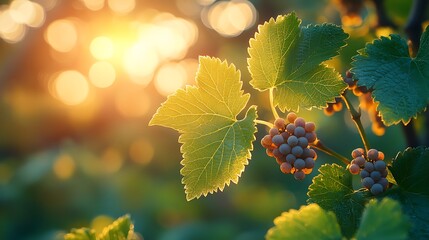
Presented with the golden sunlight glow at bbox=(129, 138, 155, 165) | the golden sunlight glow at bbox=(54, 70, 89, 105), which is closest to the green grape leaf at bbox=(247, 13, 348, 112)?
the golden sunlight glow at bbox=(129, 138, 155, 165)

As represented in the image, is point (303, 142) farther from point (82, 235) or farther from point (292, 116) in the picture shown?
Result: point (82, 235)

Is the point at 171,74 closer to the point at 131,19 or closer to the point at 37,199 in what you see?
the point at 131,19

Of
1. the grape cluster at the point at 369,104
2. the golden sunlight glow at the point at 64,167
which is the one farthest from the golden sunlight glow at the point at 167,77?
the grape cluster at the point at 369,104

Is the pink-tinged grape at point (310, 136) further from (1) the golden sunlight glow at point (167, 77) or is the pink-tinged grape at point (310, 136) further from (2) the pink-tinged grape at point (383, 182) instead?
(1) the golden sunlight glow at point (167, 77)

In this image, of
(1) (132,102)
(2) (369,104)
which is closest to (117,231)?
(2) (369,104)

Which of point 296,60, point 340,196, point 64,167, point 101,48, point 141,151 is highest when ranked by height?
point 296,60

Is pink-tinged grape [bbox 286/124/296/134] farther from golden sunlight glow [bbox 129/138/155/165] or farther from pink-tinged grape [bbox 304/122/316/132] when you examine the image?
golden sunlight glow [bbox 129/138/155/165]
